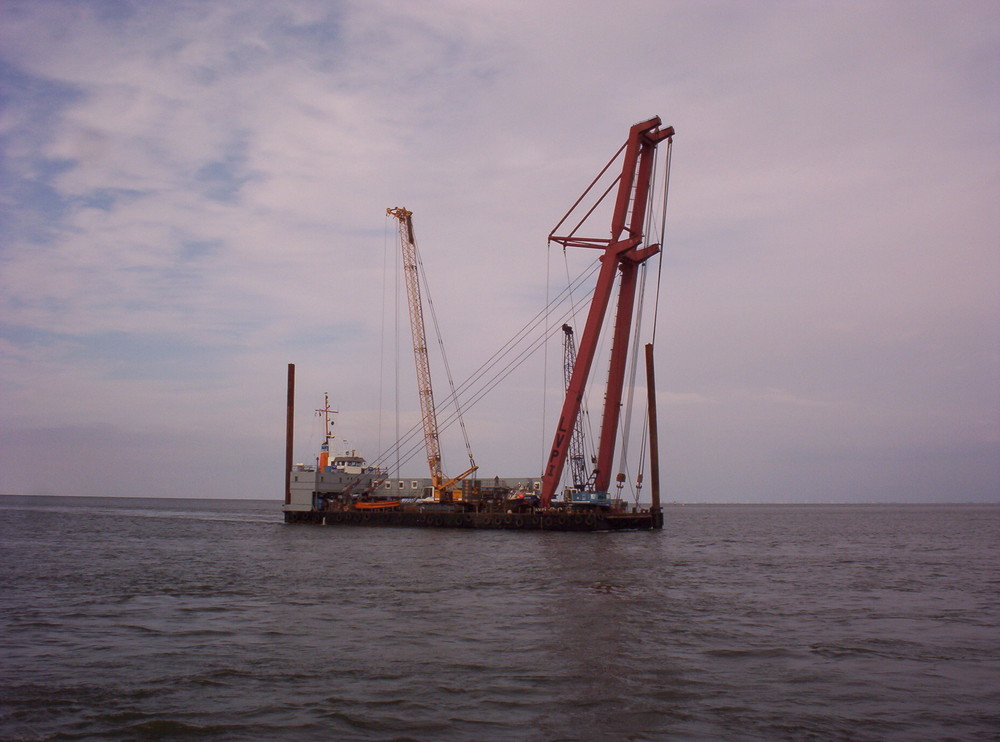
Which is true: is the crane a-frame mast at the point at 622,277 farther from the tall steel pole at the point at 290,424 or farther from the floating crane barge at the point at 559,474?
the tall steel pole at the point at 290,424

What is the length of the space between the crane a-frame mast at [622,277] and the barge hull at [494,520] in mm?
6767

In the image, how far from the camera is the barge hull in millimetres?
64750

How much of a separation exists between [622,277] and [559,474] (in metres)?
16.9

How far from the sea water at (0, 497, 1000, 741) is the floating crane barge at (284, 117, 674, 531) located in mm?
27315

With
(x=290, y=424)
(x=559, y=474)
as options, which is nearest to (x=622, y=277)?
(x=559, y=474)

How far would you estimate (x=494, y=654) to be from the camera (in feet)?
54.5

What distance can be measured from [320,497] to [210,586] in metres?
57.7

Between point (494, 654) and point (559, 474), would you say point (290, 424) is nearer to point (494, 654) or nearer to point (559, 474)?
point (559, 474)

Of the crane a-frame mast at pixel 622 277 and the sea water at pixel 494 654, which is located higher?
the crane a-frame mast at pixel 622 277

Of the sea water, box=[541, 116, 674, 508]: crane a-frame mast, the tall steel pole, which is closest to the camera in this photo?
the sea water

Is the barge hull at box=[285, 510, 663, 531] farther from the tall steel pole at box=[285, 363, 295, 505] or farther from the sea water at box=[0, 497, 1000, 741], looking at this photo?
the sea water at box=[0, 497, 1000, 741]

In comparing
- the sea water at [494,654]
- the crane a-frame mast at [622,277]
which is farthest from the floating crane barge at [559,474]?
the sea water at [494,654]

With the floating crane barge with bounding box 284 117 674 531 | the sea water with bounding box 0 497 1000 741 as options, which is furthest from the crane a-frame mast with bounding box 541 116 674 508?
the sea water with bounding box 0 497 1000 741

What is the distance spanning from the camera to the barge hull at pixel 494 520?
64750mm
